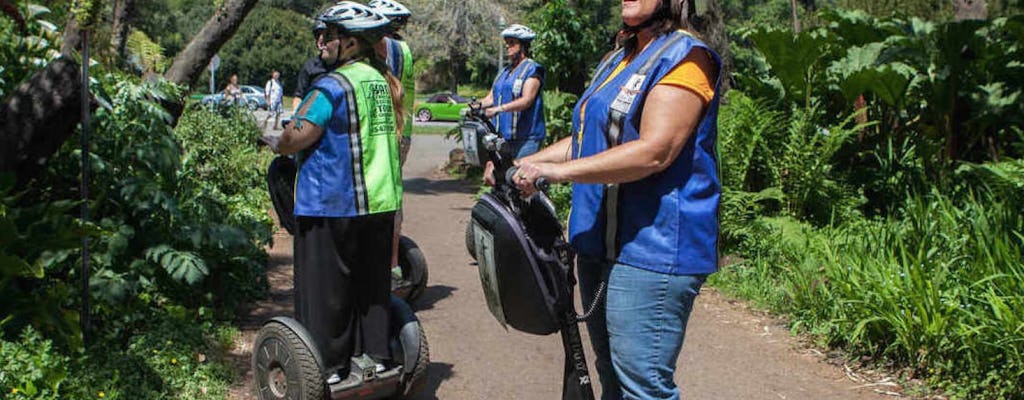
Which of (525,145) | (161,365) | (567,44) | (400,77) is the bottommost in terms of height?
(161,365)

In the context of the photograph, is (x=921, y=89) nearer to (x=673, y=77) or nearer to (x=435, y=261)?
(x=435, y=261)

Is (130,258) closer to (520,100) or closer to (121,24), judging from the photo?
(121,24)

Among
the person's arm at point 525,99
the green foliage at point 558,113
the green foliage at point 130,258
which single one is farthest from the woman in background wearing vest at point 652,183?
the green foliage at point 558,113

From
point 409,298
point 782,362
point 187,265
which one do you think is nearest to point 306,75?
point 409,298

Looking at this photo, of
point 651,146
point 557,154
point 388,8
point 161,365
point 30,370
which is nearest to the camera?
point 651,146

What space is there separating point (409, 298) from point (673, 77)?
3.87 m

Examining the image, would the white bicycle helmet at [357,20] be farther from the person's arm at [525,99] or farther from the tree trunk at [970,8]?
the tree trunk at [970,8]

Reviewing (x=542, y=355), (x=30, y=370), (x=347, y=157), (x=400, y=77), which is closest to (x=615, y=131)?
(x=347, y=157)

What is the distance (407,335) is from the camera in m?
4.62

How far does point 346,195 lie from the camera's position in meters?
4.33

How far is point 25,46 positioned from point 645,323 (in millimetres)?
4097

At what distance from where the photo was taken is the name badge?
2.93 m

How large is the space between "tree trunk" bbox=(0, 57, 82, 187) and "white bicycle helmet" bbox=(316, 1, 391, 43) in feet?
4.00

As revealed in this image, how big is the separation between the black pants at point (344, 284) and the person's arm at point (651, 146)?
5.74 feet
